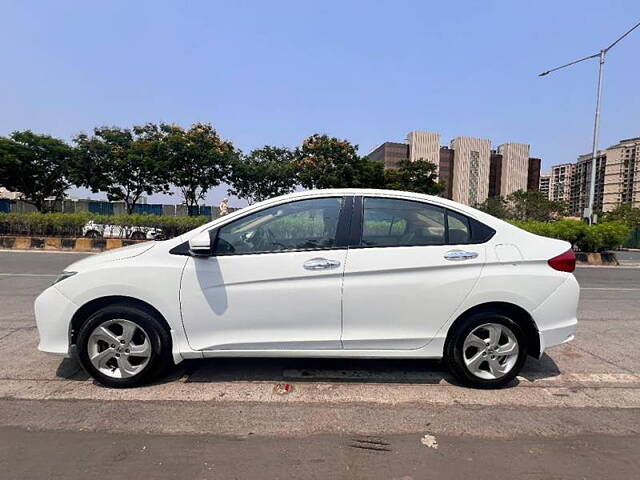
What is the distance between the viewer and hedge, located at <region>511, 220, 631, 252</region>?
14.9 meters

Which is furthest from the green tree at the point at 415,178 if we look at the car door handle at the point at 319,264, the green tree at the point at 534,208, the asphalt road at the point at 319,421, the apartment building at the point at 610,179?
the apartment building at the point at 610,179

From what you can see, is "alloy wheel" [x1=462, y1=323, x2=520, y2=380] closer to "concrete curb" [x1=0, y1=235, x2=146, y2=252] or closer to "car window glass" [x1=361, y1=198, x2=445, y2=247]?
"car window glass" [x1=361, y1=198, x2=445, y2=247]

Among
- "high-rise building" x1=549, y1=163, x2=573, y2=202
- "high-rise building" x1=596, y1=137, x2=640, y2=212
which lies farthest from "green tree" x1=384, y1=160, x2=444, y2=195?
"high-rise building" x1=549, y1=163, x2=573, y2=202

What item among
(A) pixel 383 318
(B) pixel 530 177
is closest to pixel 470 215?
(A) pixel 383 318

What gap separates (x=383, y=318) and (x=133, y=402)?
6.84ft

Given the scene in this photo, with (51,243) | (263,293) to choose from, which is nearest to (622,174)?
(51,243)

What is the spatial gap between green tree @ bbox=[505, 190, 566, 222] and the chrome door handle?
3813 centimetres

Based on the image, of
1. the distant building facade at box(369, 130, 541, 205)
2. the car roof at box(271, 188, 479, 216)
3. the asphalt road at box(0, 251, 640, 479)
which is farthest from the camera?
the distant building facade at box(369, 130, 541, 205)

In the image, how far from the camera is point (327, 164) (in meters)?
29.2

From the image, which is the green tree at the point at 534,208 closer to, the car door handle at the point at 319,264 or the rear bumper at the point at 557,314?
the rear bumper at the point at 557,314

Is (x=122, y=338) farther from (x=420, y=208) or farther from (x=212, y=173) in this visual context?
(x=212, y=173)

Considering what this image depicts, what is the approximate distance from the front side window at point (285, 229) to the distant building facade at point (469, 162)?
91.8m

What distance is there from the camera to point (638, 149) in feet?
293

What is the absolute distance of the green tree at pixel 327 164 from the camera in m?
28.9
